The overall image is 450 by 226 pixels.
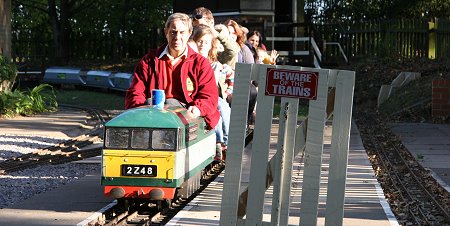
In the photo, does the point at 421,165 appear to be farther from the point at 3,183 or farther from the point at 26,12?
the point at 26,12

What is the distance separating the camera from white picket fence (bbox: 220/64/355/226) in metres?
6.62

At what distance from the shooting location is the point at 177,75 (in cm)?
1058

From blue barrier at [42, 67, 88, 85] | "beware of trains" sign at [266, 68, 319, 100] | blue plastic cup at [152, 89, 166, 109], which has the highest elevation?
"beware of trains" sign at [266, 68, 319, 100]

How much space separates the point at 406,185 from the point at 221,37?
10.8 ft

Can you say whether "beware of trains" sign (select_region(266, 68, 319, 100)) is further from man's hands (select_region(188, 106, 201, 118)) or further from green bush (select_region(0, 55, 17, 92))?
green bush (select_region(0, 55, 17, 92))

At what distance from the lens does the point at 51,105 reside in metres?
25.8

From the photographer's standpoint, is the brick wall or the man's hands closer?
the man's hands

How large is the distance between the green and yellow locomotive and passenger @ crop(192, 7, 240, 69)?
384 centimetres

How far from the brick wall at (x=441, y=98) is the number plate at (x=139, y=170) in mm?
12666

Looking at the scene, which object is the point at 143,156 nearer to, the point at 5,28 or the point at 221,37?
the point at 221,37

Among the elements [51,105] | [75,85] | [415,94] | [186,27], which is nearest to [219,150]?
[186,27]

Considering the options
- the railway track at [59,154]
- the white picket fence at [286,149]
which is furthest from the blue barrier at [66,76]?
the white picket fence at [286,149]

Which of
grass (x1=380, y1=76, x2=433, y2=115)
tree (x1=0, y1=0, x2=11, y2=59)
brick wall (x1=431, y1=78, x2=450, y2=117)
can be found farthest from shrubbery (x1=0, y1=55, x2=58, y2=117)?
brick wall (x1=431, y1=78, x2=450, y2=117)

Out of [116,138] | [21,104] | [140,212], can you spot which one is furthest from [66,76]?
[116,138]
